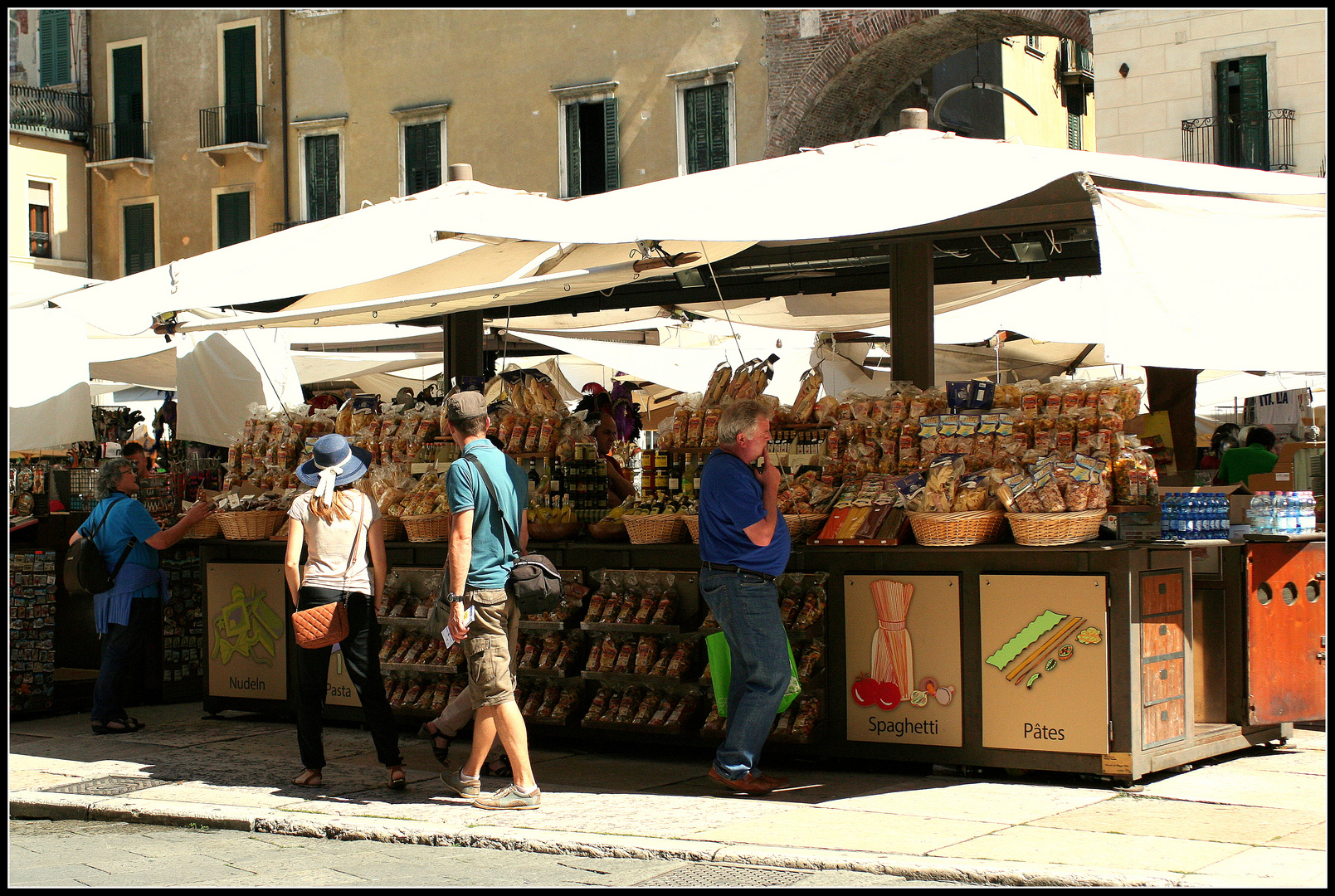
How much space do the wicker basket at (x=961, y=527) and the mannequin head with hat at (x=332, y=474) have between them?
2.82 metres

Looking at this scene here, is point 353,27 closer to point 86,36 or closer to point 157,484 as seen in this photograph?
point 86,36

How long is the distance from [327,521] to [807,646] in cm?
249

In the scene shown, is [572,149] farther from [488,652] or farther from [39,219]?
[488,652]

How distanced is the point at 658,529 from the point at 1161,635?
2606 mm

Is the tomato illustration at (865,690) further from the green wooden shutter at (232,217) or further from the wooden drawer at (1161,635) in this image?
the green wooden shutter at (232,217)

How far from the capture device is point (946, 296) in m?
11.0

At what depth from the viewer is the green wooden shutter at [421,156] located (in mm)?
28359

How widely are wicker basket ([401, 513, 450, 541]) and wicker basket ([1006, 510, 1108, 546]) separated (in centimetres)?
338

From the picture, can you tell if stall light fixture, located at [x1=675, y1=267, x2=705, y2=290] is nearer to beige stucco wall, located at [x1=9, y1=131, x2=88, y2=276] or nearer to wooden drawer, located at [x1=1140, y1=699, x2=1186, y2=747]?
wooden drawer, located at [x1=1140, y1=699, x2=1186, y2=747]

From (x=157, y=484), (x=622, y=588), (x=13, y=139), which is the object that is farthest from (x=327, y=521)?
(x=13, y=139)

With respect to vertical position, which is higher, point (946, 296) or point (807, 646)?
Answer: point (946, 296)

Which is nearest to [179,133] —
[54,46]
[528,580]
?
[54,46]

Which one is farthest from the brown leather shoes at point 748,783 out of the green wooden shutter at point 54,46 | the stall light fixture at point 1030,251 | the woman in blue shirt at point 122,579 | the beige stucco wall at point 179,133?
the green wooden shutter at point 54,46

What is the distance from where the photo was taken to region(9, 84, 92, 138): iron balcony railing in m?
32.0
